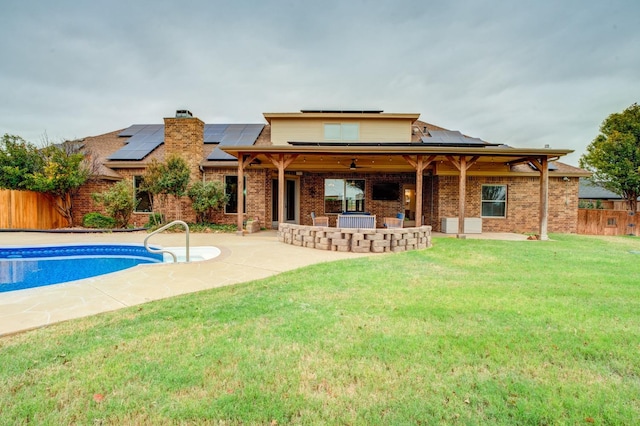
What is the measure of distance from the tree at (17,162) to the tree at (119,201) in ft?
8.11

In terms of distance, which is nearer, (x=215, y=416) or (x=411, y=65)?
(x=215, y=416)

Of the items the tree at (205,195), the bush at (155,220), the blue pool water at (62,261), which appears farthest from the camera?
the bush at (155,220)

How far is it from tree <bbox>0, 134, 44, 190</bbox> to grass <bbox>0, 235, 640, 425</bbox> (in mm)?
12851

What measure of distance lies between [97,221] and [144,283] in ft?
32.3

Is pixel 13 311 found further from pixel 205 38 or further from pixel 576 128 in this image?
pixel 576 128

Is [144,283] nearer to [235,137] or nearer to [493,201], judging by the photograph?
[235,137]

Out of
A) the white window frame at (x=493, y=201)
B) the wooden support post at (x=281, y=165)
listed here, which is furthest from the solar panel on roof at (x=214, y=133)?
the white window frame at (x=493, y=201)

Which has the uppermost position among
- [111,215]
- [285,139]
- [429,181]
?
[285,139]

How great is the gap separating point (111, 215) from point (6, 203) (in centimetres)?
380

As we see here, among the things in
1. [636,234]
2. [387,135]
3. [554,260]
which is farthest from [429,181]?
[636,234]

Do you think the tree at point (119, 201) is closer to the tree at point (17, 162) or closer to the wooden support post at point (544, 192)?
the tree at point (17, 162)

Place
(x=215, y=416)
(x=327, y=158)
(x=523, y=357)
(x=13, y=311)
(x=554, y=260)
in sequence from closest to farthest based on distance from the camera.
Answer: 1. (x=215, y=416)
2. (x=523, y=357)
3. (x=13, y=311)
4. (x=554, y=260)
5. (x=327, y=158)

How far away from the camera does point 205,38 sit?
13906mm

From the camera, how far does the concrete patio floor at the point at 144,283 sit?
3.60 meters
